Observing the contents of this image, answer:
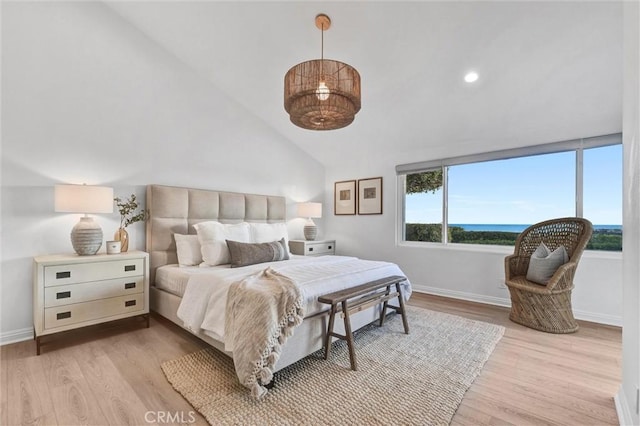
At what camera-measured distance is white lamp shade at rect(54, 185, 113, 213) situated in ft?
8.26

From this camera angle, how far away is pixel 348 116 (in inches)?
88.7

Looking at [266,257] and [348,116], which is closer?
[348,116]

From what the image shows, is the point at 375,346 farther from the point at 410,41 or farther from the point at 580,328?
the point at 410,41

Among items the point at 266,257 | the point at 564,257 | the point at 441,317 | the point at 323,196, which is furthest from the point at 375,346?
the point at 323,196

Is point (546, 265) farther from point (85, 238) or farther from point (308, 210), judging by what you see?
point (85, 238)

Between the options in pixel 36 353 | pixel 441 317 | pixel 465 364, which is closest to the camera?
pixel 465 364

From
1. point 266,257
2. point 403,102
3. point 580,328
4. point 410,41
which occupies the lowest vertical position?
point 580,328

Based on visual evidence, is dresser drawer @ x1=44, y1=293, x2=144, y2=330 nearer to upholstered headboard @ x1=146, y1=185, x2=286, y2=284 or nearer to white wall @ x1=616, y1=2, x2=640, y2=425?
upholstered headboard @ x1=146, y1=185, x2=286, y2=284

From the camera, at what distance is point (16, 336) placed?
2541mm

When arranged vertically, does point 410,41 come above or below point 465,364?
above

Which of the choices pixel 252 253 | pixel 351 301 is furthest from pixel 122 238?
pixel 351 301

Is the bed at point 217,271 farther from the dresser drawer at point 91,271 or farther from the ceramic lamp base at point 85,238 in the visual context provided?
the ceramic lamp base at point 85,238

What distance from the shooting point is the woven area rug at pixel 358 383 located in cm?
160

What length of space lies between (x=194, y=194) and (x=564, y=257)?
4.19 meters
